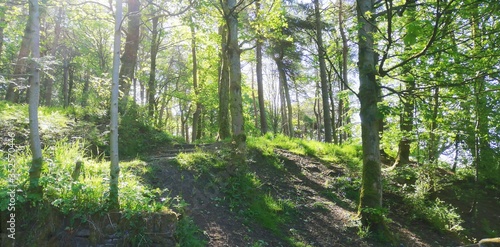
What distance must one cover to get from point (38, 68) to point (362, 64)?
18.6 ft

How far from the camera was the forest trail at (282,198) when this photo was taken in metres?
5.08

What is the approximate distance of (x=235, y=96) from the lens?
22.8ft

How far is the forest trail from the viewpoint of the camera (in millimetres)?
5082

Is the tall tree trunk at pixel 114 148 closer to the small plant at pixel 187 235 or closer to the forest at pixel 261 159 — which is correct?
the forest at pixel 261 159

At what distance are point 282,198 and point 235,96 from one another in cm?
256

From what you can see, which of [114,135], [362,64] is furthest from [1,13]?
[362,64]

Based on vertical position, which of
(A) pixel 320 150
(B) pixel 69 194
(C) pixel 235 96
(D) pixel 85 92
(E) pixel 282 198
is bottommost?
(E) pixel 282 198

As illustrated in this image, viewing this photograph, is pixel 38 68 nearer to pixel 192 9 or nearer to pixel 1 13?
pixel 1 13

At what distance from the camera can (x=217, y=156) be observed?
7070 mm

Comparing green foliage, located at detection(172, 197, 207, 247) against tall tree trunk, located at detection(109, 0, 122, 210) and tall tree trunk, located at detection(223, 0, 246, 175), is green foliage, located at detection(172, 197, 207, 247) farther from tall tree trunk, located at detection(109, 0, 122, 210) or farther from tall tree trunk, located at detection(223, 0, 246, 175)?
tall tree trunk, located at detection(223, 0, 246, 175)

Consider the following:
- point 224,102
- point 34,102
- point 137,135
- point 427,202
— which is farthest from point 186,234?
point 224,102

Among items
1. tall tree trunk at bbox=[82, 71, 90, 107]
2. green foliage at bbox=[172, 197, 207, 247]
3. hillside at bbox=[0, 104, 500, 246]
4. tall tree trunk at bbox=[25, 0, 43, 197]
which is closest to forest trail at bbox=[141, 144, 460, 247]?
hillside at bbox=[0, 104, 500, 246]

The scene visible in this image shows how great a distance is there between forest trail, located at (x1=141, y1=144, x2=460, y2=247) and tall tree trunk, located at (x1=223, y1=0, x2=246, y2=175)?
22.5 inches

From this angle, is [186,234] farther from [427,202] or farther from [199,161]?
[427,202]
